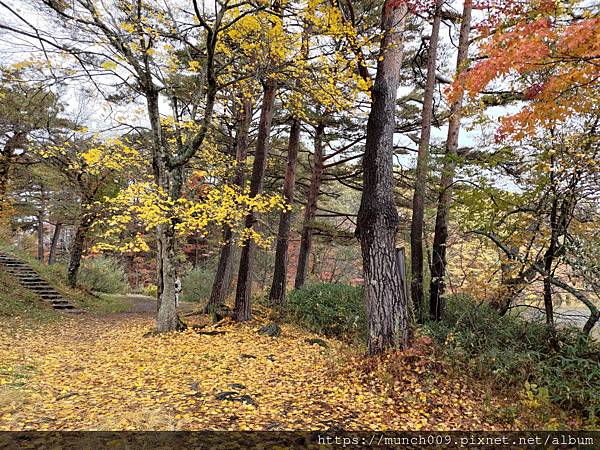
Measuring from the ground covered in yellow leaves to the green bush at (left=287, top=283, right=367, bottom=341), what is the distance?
4.72 feet

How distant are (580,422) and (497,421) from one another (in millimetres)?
750

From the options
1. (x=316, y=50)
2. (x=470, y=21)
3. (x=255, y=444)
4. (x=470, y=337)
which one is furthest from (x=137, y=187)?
(x=470, y=21)

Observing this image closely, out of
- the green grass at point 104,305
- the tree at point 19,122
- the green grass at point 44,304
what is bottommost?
the green grass at point 104,305

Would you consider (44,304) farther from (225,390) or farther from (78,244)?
(225,390)

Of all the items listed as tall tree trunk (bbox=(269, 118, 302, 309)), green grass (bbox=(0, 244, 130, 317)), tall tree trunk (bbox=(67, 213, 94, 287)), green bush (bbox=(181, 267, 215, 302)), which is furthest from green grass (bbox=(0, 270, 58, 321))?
tall tree trunk (bbox=(269, 118, 302, 309))

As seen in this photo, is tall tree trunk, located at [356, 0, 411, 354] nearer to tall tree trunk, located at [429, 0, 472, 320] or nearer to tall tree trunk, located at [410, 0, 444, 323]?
tall tree trunk, located at [429, 0, 472, 320]

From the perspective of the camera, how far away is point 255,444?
279cm

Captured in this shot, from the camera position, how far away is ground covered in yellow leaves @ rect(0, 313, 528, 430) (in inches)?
128

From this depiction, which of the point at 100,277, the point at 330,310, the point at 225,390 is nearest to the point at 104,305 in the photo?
the point at 100,277

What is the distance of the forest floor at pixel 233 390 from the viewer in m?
3.24

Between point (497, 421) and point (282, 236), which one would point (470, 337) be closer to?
point (497, 421)

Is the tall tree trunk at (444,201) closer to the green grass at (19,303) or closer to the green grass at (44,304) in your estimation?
the green grass at (19,303)

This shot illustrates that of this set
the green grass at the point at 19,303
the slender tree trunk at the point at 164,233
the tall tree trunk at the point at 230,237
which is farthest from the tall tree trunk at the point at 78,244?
the slender tree trunk at the point at 164,233

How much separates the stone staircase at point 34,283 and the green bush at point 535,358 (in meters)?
11.0
